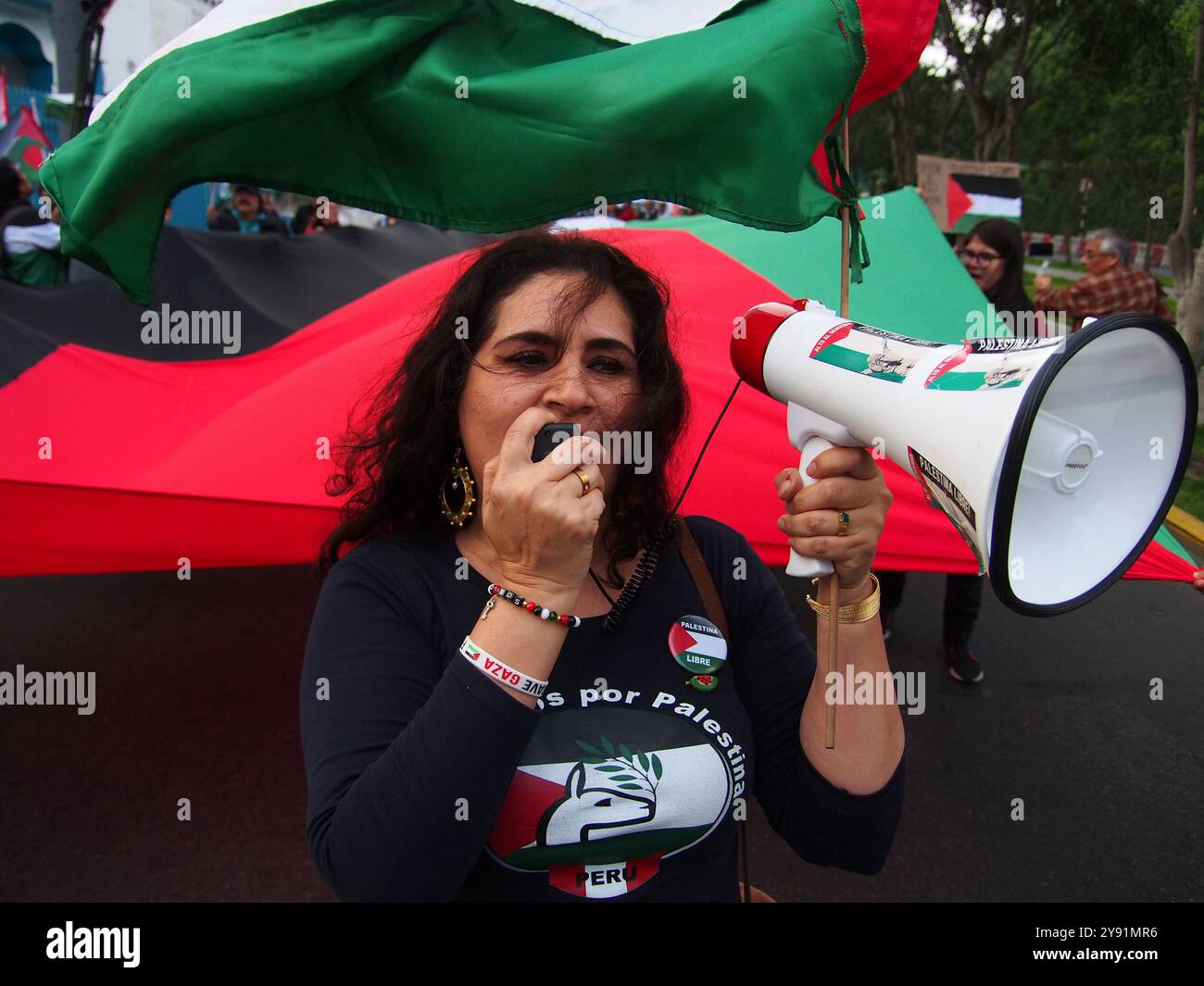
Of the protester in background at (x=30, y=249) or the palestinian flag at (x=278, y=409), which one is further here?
the protester in background at (x=30, y=249)

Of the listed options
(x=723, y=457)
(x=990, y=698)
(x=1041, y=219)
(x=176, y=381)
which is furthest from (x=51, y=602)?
(x=1041, y=219)

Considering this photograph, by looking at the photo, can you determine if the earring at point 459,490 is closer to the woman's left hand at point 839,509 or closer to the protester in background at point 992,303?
the woman's left hand at point 839,509

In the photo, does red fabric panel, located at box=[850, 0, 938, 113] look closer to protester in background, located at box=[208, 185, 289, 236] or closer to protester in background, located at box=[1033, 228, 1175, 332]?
protester in background, located at box=[1033, 228, 1175, 332]

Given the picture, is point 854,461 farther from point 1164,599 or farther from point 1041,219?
point 1041,219

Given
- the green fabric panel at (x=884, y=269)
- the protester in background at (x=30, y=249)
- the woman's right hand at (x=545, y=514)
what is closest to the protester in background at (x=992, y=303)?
the green fabric panel at (x=884, y=269)

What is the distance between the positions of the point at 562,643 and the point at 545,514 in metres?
0.21

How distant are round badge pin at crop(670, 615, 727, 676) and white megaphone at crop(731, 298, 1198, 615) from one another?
253 millimetres

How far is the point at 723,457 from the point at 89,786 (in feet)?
8.49

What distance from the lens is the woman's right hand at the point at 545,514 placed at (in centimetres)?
111

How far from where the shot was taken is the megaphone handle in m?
1.30

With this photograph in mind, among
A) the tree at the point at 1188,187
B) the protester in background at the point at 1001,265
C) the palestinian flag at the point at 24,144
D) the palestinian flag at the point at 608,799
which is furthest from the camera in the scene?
the tree at the point at 1188,187

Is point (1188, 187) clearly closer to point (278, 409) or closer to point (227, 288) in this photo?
point (227, 288)

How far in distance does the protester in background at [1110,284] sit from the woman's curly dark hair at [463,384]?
505 cm

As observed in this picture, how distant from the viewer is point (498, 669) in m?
1.09
